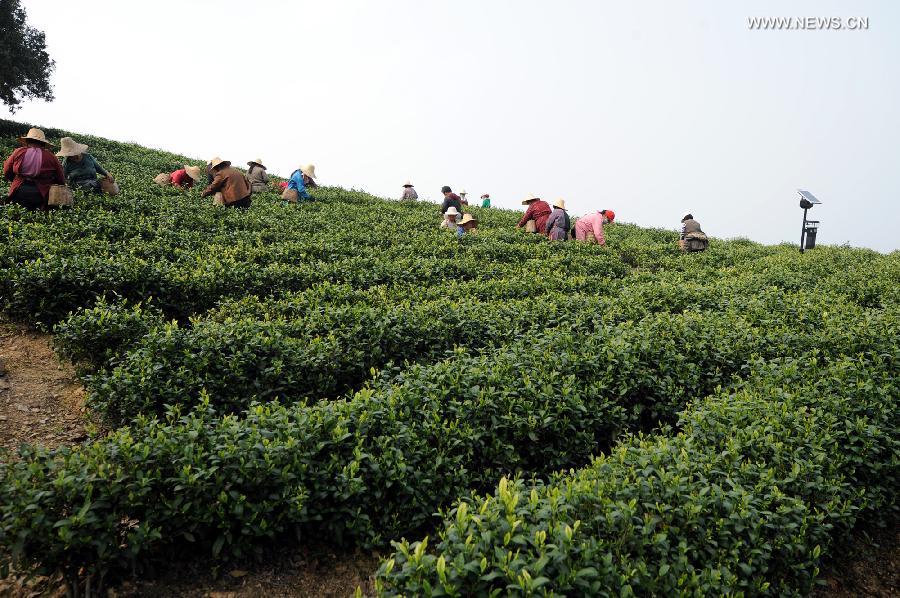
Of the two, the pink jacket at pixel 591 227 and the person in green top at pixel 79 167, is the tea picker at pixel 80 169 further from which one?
the pink jacket at pixel 591 227

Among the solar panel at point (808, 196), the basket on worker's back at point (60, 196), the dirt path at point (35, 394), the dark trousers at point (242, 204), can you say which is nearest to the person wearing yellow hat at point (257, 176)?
the dark trousers at point (242, 204)

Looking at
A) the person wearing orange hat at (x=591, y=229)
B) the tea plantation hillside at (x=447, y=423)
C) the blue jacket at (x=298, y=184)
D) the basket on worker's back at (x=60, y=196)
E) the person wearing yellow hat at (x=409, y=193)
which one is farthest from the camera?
the person wearing yellow hat at (x=409, y=193)

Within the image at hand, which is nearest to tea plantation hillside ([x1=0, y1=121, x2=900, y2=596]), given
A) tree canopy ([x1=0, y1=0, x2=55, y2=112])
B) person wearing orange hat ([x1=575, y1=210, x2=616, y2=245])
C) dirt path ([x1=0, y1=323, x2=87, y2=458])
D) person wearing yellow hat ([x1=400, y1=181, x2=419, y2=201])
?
dirt path ([x1=0, y1=323, x2=87, y2=458])

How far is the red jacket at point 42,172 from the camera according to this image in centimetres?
1047

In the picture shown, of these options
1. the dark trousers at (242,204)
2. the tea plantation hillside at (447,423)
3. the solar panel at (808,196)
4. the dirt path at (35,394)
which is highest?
the solar panel at (808,196)

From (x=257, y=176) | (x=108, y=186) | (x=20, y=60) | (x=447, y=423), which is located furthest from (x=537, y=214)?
(x=20, y=60)

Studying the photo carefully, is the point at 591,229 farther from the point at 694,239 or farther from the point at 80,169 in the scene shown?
the point at 80,169

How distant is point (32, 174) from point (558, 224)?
11839 mm

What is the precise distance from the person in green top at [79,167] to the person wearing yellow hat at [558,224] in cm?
1087

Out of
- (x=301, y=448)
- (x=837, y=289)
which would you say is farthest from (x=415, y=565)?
(x=837, y=289)

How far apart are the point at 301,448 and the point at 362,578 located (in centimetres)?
103

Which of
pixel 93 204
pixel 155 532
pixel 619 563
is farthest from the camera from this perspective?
pixel 93 204

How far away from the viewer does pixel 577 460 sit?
5.35 meters

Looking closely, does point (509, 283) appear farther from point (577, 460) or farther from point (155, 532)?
point (155, 532)
